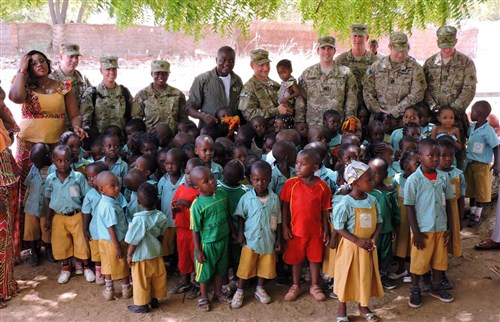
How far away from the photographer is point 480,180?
20.1ft

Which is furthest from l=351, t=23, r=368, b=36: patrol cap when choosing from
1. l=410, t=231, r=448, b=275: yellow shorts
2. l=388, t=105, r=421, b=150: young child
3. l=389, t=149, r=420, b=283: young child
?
l=410, t=231, r=448, b=275: yellow shorts

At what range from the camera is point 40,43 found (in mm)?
18875

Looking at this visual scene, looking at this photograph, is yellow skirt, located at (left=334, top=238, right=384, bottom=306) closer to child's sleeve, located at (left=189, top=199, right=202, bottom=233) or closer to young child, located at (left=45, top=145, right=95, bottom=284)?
child's sleeve, located at (left=189, top=199, right=202, bottom=233)

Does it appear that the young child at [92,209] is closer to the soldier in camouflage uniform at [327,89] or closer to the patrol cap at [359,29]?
the soldier in camouflage uniform at [327,89]

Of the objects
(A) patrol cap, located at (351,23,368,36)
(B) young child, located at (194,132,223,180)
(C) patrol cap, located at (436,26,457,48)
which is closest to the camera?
→ (B) young child, located at (194,132,223,180)

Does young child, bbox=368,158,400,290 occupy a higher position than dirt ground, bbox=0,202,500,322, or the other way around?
young child, bbox=368,158,400,290

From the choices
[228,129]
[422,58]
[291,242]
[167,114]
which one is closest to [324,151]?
[291,242]

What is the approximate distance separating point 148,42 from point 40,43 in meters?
3.91

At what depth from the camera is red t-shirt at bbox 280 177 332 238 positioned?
448cm

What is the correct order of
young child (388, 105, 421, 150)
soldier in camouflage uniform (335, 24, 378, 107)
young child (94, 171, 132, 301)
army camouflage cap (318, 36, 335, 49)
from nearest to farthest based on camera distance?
1. young child (94, 171, 132, 301)
2. young child (388, 105, 421, 150)
3. army camouflage cap (318, 36, 335, 49)
4. soldier in camouflage uniform (335, 24, 378, 107)

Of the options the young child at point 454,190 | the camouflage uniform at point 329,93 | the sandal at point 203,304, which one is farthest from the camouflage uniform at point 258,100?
the sandal at point 203,304

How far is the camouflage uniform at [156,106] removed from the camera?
6281 millimetres

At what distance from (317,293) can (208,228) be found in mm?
1173

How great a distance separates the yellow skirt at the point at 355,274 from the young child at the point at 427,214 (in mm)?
500
